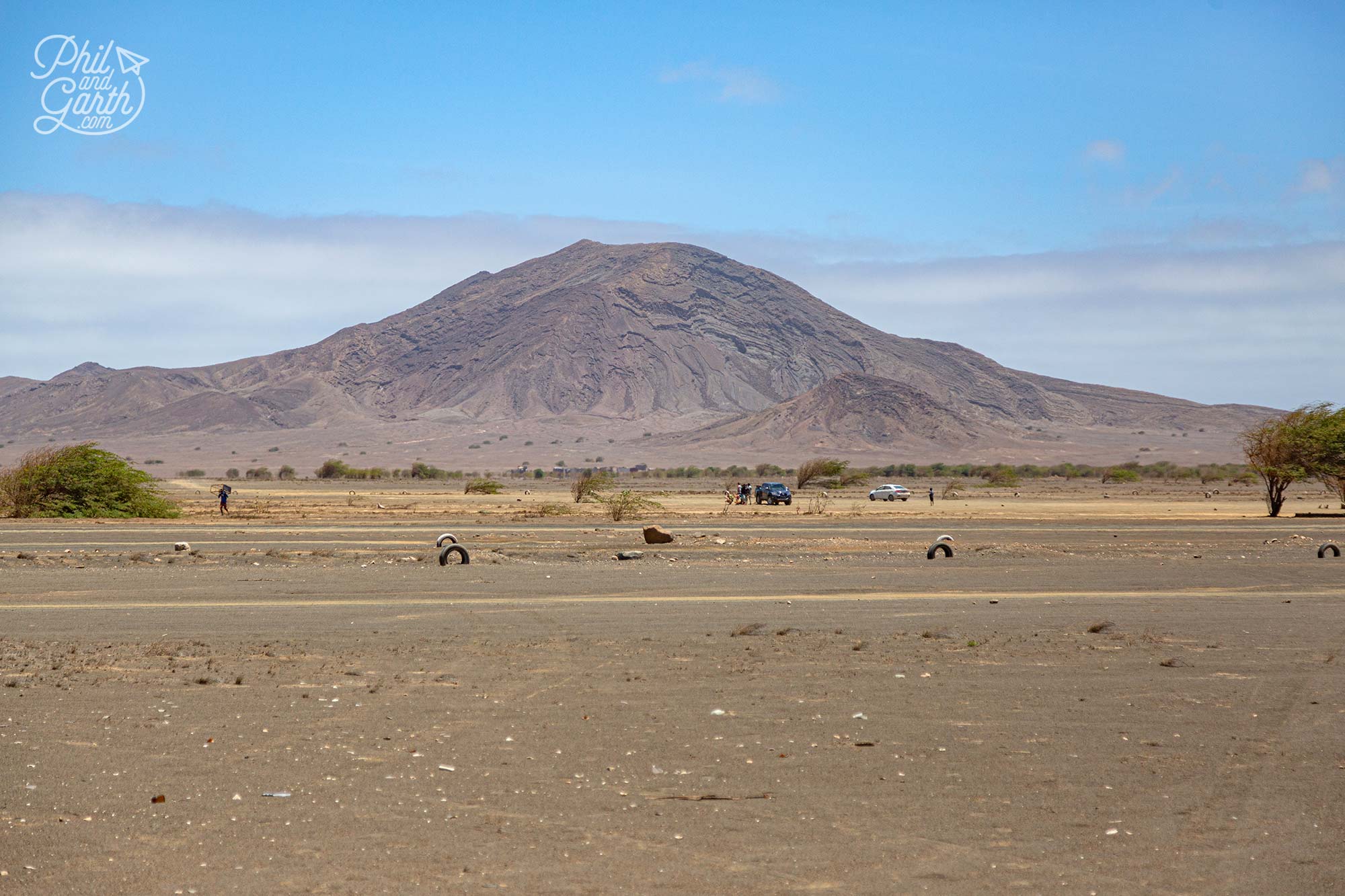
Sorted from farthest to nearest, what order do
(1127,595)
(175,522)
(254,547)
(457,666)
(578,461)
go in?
1. (578,461)
2. (175,522)
3. (254,547)
4. (1127,595)
5. (457,666)

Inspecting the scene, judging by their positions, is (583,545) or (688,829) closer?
(688,829)

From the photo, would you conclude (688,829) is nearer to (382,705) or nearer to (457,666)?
(382,705)

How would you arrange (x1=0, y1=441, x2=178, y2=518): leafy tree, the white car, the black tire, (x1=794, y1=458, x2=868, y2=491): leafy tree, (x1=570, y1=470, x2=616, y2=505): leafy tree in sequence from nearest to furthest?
1. the black tire
2. (x1=0, y1=441, x2=178, y2=518): leafy tree
3. (x1=570, y1=470, x2=616, y2=505): leafy tree
4. the white car
5. (x1=794, y1=458, x2=868, y2=491): leafy tree

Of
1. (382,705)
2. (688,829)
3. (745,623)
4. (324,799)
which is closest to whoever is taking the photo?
(688,829)

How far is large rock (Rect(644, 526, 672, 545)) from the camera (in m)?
32.1

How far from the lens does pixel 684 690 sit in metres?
11.5

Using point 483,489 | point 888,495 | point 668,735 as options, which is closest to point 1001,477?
point 888,495

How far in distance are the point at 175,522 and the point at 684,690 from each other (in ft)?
116

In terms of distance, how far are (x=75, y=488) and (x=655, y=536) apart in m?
24.4

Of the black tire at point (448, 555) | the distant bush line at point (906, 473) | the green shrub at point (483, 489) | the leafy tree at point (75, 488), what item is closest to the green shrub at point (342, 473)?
the distant bush line at point (906, 473)

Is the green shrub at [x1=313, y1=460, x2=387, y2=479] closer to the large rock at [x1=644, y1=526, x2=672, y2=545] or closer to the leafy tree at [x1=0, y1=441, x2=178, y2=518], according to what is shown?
the leafy tree at [x1=0, y1=441, x2=178, y2=518]

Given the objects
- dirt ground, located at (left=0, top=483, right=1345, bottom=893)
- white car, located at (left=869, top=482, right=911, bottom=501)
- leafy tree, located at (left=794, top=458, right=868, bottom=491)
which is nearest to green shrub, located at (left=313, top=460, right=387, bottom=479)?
leafy tree, located at (left=794, top=458, right=868, bottom=491)

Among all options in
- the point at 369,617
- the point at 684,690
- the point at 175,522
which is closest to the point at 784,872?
the point at 684,690

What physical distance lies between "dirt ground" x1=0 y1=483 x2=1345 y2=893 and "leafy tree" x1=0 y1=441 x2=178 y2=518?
22996mm
